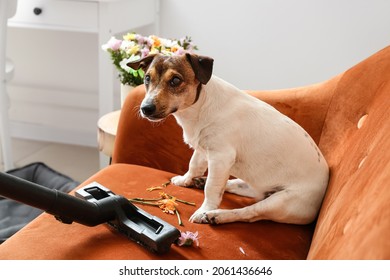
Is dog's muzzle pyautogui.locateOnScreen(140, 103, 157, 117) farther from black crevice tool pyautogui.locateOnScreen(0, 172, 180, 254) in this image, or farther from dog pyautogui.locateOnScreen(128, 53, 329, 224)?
black crevice tool pyautogui.locateOnScreen(0, 172, 180, 254)

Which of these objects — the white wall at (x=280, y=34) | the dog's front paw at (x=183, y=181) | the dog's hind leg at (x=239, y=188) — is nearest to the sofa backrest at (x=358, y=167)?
the dog's hind leg at (x=239, y=188)

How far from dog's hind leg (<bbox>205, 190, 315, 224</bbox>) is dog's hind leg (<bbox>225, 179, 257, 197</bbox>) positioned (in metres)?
0.15

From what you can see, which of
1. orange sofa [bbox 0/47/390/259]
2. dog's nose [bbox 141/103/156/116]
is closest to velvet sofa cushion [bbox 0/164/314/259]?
orange sofa [bbox 0/47/390/259]

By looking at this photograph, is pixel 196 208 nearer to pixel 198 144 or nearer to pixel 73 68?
pixel 198 144

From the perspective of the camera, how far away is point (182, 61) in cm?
138

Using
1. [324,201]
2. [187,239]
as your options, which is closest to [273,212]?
[324,201]

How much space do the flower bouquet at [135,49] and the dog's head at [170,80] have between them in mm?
579

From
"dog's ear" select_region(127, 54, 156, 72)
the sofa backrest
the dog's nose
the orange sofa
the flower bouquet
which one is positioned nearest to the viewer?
the sofa backrest

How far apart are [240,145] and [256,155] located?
0.16 ft

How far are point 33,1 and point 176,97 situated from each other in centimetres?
139

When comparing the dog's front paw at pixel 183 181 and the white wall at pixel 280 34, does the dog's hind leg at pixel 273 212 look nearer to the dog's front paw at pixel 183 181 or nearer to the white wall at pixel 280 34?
the dog's front paw at pixel 183 181

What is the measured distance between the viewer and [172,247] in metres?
1.26

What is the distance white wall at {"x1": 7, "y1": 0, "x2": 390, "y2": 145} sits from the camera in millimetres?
2557

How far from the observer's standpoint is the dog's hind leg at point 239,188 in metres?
1.57
